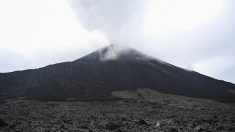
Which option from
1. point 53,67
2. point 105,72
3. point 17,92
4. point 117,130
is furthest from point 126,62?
point 117,130

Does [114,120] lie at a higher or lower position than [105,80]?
lower

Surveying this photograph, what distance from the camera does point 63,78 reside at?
119 metres

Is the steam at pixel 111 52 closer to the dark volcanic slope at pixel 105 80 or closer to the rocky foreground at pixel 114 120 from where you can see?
the dark volcanic slope at pixel 105 80

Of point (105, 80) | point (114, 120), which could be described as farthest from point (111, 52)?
point (114, 120)

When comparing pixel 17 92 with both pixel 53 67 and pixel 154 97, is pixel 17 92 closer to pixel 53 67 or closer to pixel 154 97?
pixel 53 67

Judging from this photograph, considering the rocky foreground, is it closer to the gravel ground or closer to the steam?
the gravel ground

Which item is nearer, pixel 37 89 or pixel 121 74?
pixel 37 89

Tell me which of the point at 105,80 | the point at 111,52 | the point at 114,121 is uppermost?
the point at 111,52

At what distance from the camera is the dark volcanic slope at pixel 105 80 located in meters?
102

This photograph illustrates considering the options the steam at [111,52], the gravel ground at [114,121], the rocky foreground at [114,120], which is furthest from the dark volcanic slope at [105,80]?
the rocky foreground at [114,120]

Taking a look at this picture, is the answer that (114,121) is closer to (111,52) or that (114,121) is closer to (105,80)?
(105,80)

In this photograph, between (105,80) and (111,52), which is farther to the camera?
(111,52)

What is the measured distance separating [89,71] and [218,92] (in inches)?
1993

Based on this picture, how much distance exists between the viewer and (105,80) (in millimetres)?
116938
